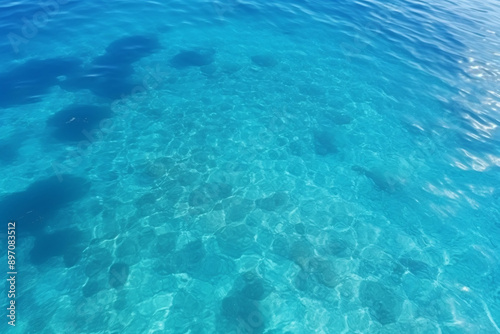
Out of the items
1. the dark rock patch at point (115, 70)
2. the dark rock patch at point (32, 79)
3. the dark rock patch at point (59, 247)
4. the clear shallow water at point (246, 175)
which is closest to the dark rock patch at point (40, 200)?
the clear shallow water at point (246, 175)

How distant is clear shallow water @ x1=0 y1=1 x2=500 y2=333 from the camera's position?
935 inches

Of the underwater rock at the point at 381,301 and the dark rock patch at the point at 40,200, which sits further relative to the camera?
the dark rock patch at the point at 40,200

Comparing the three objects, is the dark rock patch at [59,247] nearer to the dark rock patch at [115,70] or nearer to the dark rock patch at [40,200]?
the dark rock patch at [40,200]

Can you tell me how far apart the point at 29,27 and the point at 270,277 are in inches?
2163

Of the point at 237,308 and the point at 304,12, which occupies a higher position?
the point at 304,12

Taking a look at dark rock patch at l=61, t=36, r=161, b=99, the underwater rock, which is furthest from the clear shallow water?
dark rock patch at l=61, t=36, r=161, b=99

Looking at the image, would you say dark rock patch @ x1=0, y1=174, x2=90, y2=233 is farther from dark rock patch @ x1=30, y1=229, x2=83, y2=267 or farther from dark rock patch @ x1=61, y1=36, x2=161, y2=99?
dark rock patch @ x1=61, y1=36, x2=161, y2=99

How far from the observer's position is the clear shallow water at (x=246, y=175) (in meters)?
23.8

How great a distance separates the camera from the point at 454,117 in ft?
131

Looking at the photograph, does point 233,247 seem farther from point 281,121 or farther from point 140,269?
point 281,121

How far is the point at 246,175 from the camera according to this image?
3247 centimetres

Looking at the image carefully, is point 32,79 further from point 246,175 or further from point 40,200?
point 246,175

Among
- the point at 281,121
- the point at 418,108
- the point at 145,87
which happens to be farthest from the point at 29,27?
the point at 418,108

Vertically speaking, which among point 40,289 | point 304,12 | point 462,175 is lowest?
point 40,289
